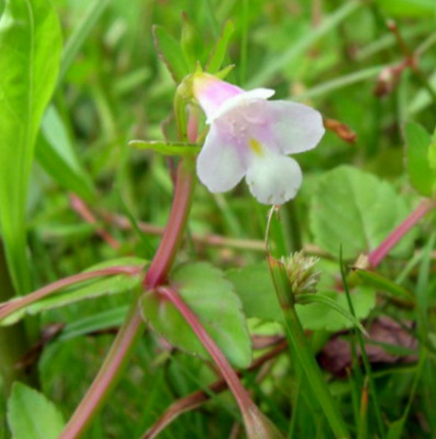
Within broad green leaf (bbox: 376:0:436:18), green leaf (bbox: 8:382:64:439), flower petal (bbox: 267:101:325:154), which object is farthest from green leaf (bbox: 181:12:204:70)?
broad green leaf (bbox: 376:0:436:18)

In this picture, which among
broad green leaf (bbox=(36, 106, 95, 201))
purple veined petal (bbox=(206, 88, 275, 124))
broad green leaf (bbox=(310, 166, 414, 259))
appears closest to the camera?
purple veined petal (bbox=(206, 88, 275, 124))

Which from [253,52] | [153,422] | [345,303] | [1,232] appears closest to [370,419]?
[345,303]

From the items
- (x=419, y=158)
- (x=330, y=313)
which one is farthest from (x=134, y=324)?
(x=419, y=158)

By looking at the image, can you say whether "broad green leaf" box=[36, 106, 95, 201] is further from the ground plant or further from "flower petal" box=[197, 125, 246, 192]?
"flower petal" box=[197, 125, 246, 192]

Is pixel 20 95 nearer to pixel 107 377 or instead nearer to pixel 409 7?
pixel 107 377

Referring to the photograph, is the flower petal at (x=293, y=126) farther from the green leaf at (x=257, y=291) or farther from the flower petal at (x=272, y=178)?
the green leaf at (x=257, y=291)

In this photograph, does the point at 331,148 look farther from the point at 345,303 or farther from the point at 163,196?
the point at 345,303
